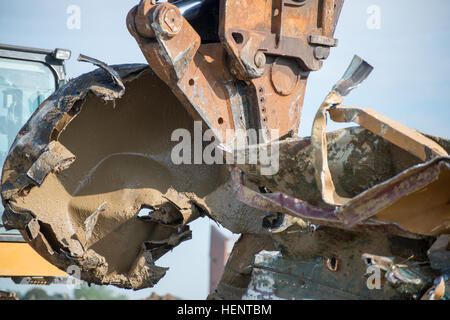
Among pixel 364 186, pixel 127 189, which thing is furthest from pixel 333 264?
pixel 127 189

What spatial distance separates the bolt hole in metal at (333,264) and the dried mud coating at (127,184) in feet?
3.46

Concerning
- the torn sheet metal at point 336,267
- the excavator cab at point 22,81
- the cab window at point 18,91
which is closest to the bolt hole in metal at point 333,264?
the torn sheet metal at point 336,267

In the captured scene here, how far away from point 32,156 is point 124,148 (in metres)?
0.72

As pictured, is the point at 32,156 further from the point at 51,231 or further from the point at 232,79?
the point at 232,79

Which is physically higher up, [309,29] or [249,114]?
[309,29]

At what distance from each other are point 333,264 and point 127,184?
1393mm

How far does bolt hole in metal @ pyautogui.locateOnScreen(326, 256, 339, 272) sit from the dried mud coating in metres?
1.06

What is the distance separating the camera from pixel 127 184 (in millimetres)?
3715

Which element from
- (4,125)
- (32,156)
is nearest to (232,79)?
(32,156)

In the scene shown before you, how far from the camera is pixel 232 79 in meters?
3.39

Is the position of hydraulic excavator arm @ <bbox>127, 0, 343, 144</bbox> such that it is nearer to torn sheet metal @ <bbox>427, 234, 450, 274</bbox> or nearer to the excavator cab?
torn sheet metal @ <bbox>427, 234, 450, 274</bbox>

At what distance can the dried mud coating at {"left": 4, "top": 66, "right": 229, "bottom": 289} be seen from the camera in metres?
3.58

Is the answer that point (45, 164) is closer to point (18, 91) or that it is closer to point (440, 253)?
point (440, 253)

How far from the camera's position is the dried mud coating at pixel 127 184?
3.58 metres
